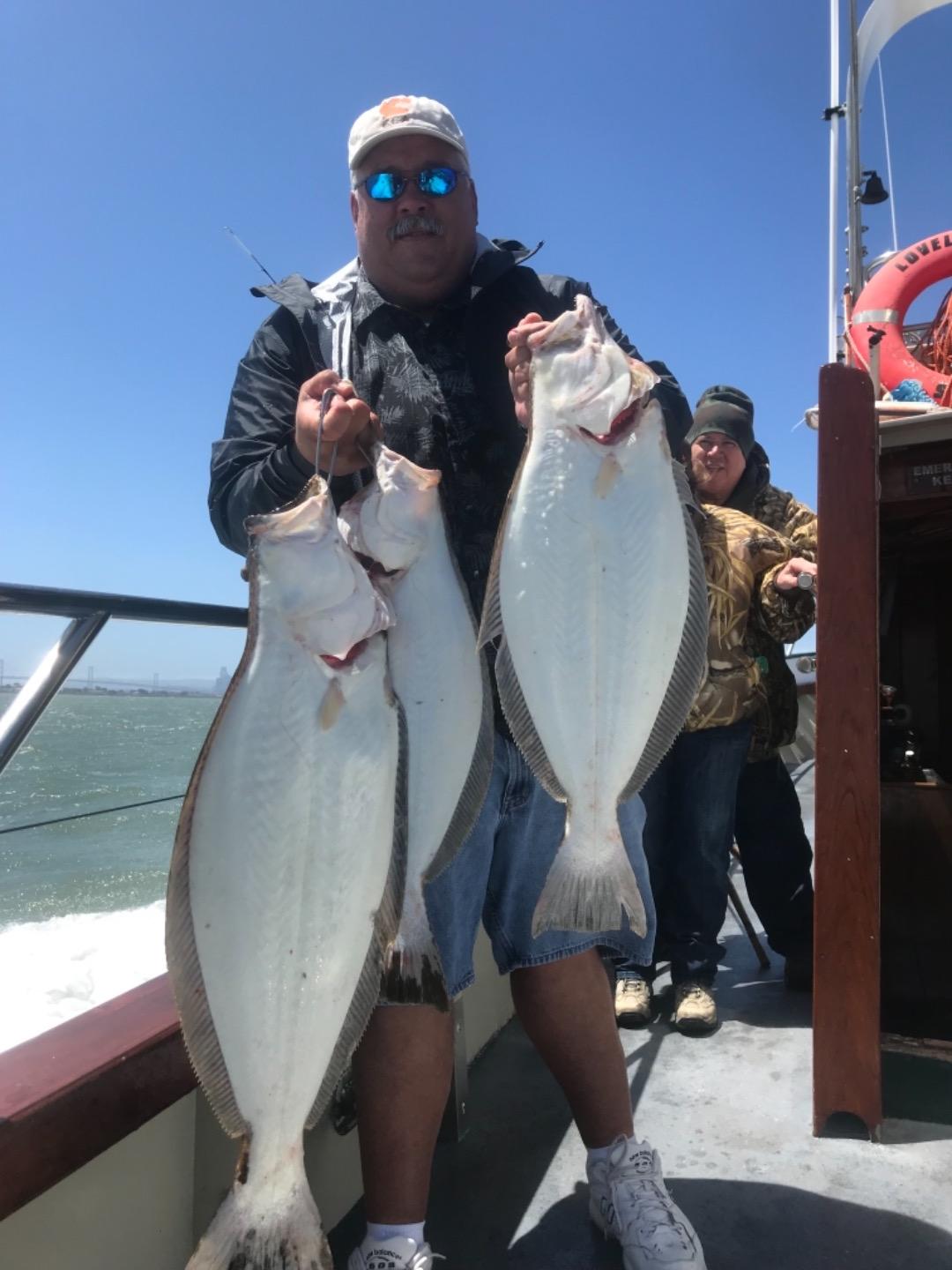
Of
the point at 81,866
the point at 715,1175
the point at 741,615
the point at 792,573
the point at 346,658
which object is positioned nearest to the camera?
the point at 346,658

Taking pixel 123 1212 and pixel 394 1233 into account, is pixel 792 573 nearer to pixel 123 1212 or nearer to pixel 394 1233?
pixel 394 1233

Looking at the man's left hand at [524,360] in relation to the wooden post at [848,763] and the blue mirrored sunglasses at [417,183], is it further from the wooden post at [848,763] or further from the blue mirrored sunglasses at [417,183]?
the wooden post at [848,763]

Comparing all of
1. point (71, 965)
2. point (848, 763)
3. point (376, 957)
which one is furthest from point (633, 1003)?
point (71, 965)

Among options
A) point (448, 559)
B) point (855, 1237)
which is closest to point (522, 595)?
point (448, 559)

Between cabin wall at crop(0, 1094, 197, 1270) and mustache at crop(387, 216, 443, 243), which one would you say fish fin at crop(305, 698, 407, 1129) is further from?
mustache at crop(387, 216, 443, 243)

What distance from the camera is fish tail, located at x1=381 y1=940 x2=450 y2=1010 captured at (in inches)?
57.9

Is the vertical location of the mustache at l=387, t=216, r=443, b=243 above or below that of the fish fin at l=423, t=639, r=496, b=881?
above

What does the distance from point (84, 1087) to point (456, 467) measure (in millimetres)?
1269

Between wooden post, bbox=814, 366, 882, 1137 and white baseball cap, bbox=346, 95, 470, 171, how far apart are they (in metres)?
1.11

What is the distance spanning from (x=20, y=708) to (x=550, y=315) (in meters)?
1.39

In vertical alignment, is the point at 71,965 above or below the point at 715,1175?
below

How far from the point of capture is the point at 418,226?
1779 mm

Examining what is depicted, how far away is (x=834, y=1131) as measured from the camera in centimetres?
226

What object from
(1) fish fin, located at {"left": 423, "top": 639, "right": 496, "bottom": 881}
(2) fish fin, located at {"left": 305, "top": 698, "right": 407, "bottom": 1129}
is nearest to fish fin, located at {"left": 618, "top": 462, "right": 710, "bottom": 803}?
(1) fish fin, located at {"left": 423, "top": 639, "right": 496, "bottom": 881}
